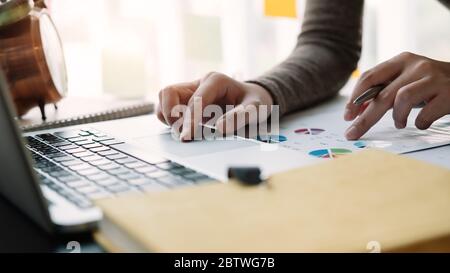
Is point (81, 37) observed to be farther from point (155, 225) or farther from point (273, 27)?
point (155, 225)

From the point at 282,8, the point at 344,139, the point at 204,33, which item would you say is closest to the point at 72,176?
the point at 344,139

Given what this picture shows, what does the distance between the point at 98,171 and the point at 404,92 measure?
0.38 m

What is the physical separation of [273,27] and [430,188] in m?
1.85

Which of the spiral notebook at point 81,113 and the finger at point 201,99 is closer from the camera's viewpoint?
the finger at point 201,99

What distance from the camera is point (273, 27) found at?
2184 mm

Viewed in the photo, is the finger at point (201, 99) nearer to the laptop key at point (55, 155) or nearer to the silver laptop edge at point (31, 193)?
the laptop key at point (55, 155)

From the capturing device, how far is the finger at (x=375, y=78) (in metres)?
0.70

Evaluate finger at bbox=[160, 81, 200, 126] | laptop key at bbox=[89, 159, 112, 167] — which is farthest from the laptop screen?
finger at bbox=[160, 81, 200, 126]

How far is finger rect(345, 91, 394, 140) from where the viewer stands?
25.5 inches

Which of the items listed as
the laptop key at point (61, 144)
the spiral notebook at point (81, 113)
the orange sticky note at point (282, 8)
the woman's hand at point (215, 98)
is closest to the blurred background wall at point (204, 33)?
the orange sticky note at point (282, 8)

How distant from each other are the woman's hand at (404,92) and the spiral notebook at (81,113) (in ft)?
1.21

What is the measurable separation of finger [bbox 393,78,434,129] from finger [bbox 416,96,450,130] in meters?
0.01

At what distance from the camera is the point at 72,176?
A: 0.47 m
